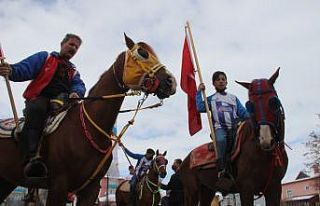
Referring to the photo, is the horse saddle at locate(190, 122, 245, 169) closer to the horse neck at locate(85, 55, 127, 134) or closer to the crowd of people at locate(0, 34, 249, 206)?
the crowd of people at locate(0, 34, 249, 206)

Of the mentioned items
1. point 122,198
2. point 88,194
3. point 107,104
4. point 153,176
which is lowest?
point 122,198

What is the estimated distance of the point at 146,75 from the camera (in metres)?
5.94

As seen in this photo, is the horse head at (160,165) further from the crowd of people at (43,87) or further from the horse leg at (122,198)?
the crowd of people at (43,87)

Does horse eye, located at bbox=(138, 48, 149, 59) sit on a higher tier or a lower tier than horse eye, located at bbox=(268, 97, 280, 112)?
higher

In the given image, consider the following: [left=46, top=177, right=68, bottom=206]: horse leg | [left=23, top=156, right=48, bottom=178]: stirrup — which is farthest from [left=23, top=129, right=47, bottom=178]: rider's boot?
[left=46, top=177, right=68, bottom=206]: horse leg

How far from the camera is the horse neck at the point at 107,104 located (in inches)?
235

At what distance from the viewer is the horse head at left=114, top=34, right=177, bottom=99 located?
5.88m

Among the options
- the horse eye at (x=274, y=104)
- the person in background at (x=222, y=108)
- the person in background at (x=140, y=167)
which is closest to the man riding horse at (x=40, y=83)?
the horse eye at (x=274, y=104)

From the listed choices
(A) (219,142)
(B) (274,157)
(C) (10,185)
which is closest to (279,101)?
(B) (274,157)

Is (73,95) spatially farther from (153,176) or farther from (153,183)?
(153,176)

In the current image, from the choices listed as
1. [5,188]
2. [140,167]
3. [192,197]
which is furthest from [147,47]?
[140,167]

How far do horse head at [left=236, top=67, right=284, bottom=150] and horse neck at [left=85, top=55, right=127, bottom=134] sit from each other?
8.28 feet

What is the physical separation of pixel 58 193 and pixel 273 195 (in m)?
3.87

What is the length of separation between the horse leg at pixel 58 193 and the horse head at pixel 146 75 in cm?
163
